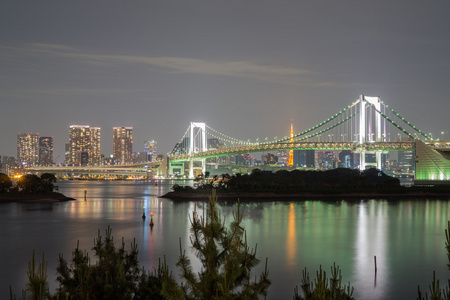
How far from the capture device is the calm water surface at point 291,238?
13.6 meters

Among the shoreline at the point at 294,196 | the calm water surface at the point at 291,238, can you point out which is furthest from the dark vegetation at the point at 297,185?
the calm water surface at the point at 291,238

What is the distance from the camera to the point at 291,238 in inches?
843

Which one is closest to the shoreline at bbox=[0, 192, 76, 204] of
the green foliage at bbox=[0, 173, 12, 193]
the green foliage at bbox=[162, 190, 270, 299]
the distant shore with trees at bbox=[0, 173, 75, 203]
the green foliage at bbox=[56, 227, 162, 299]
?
the distant shore with trees at bbox=[0, 173, 75, 203]

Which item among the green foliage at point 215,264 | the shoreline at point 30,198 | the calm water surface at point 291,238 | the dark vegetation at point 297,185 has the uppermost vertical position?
the green foliage at point 215,264

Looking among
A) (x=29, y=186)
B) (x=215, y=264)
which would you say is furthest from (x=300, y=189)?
(x=215, y=264)

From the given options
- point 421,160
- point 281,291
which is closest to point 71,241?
point 281,291

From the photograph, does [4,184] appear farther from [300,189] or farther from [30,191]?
[300,189]

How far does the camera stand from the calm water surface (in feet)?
44.8

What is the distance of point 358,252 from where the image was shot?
58.8 ft

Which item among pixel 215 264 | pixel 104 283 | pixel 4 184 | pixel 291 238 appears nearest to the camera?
pixel 215 264

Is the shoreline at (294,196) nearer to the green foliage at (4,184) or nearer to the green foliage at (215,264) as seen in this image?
the green foliage at (4,184)

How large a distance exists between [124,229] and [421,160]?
3518cm

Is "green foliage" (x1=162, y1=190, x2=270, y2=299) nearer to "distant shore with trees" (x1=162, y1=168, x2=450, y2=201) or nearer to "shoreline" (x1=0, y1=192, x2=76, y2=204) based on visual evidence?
"distant shore with trees" (x1=162, y1=168, x2=450, y2=201)

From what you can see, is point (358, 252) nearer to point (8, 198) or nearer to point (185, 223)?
point (185, 223)
